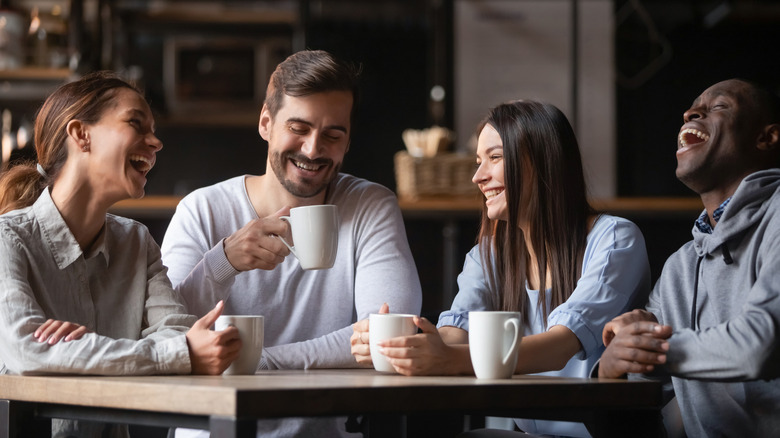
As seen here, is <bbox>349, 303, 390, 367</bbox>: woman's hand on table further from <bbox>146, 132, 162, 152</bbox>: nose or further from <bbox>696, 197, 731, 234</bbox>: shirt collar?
<bbox>696, 197, 731, 234</bbox>: shirt collar

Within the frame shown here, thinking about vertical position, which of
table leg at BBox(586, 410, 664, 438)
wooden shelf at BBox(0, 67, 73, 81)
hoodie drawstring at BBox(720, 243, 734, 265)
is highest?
wooden shelf at BBox(0, 67, 73, 81)

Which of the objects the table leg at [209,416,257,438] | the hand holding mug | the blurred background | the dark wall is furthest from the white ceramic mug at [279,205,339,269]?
the dark wall

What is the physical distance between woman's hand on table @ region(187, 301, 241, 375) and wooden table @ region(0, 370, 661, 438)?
0.03 m

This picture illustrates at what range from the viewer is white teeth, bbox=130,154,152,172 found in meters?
1.60

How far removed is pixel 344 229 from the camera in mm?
1999

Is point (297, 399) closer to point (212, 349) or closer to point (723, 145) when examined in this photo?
point (212, 349)

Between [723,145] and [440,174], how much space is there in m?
2.01

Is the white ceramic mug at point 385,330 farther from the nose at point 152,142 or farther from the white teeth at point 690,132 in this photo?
the white teeth at point 690,132

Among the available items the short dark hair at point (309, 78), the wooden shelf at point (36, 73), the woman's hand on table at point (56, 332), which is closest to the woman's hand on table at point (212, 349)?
the woman's hand on table at point (56, 332)

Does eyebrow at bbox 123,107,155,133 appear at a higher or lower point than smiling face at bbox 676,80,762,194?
higher

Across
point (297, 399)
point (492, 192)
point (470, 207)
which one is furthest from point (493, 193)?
point (470, 207)

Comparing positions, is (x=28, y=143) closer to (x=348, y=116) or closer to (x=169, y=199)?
(x=169, y=199)

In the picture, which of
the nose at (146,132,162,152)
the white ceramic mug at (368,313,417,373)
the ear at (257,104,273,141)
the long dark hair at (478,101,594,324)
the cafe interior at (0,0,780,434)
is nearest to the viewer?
the white ceramic mug at (368,313,417,373)

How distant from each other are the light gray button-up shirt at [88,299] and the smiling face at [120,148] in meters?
0.09
